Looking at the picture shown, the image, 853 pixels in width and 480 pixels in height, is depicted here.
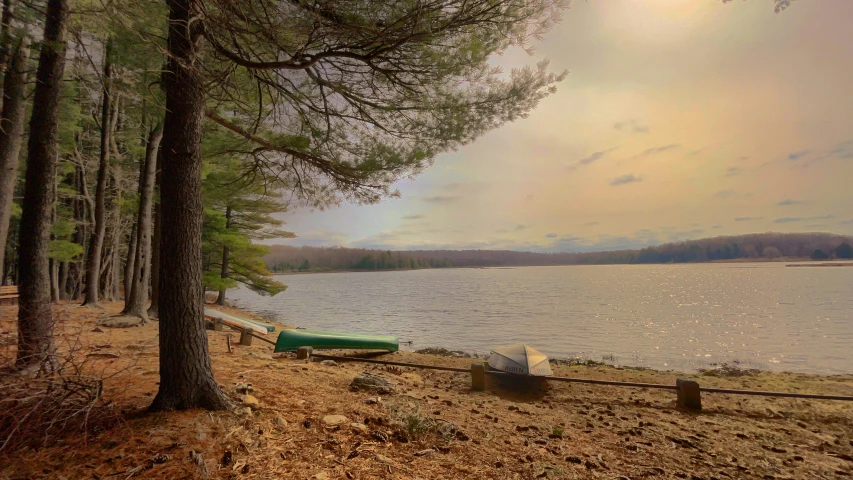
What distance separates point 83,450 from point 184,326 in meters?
1.02

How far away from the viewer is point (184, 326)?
10.9 feet

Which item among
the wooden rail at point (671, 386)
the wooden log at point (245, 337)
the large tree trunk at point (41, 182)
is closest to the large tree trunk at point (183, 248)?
the large tree trunk at point (41, 182)

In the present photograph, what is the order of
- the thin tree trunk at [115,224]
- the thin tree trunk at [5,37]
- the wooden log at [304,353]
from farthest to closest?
1. the thin tree trunk at [115,224]
2. the wooden log at [304,353]
3. the thin tree trunk at [5,37]

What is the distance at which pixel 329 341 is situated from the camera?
10.1 meters

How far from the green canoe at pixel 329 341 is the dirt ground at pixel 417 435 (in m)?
2.89

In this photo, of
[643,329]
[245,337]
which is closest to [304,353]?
[245,337]

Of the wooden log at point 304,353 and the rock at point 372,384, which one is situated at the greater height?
the rock at point 372,384

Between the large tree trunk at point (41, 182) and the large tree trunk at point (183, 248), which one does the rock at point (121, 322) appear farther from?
the large tree trunk at point (183, 248)

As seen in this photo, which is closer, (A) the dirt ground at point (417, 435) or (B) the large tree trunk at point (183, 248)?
(A) the dirt ground at point (417, 435)

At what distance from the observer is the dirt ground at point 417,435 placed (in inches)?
105

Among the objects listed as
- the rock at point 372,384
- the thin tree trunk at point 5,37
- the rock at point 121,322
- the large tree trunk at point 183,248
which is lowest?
the rock at point 372,384

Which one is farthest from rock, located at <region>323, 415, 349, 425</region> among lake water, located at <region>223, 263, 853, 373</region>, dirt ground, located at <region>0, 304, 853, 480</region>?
lake water, located at <region>223, 263, 853, 373</region>

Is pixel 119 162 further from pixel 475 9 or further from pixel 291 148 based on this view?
pixel 475 9

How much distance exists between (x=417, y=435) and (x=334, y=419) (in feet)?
2.65
